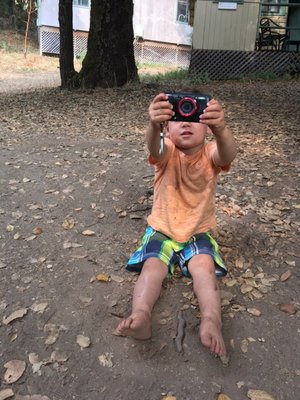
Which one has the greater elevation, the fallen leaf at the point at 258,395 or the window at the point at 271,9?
the window at the point at 271,9

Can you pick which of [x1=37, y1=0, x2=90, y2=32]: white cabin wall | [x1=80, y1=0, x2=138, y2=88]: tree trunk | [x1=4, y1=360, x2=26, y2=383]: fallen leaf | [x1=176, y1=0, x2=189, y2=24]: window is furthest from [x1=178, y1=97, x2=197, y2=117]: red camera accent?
[x1=37, y1=0, x2=90, y2=32]: white cabin wall

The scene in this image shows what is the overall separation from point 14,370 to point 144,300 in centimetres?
73

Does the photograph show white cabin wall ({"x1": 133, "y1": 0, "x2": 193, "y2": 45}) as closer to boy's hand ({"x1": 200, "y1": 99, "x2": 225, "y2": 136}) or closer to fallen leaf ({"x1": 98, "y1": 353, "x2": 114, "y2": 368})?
boy's hand ({"x1": 200, "y1": 99, "x2": 225, "y2": 136})

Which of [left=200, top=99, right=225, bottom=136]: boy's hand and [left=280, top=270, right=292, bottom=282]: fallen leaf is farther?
[left=280, top=270, right=292, bottom=282]: fallen leaf

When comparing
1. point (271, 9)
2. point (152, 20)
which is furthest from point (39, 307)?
point (152, 20)

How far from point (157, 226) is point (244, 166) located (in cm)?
246

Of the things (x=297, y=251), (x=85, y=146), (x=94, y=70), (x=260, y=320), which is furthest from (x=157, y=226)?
(x=94, y=70)

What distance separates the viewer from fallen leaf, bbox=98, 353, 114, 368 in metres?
2.16

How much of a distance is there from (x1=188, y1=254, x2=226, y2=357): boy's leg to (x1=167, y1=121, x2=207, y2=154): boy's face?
68cm

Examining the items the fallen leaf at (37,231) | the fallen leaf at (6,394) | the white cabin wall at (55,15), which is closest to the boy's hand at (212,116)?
the fallen leaf at (6,394)

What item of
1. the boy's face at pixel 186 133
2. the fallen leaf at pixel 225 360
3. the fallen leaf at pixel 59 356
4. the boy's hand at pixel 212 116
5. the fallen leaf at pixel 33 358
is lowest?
the fallen leaf at pixel 33 358

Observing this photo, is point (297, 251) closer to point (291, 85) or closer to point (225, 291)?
point (225, 291)

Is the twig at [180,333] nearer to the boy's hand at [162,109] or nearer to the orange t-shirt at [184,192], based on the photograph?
the orange t-shirt at [184,192]

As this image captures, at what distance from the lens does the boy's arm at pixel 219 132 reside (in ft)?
7.45
